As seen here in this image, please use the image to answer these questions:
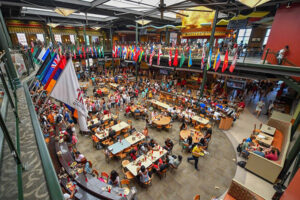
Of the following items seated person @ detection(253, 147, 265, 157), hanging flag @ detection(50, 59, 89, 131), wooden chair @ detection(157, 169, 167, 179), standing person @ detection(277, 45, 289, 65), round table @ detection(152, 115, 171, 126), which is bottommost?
wooden chair @ detection(157, 169, 167, 179)

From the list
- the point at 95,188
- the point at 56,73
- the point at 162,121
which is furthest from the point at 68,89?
the point at 162,121

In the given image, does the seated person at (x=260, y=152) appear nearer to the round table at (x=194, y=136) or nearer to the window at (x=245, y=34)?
the round table at (x=194, y=136)

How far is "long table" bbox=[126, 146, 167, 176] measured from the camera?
7.50m

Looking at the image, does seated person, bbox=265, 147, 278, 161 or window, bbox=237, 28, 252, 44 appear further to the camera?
window, bbox=237, 28, 252, 44

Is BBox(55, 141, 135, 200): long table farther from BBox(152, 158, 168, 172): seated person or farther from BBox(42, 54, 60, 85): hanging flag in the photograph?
BBox(42, 54, 60, 85): hanging flag

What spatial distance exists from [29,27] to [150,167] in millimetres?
27292

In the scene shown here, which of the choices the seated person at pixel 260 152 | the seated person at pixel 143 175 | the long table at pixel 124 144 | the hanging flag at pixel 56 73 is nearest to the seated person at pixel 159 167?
the seated person at pixel 143 175

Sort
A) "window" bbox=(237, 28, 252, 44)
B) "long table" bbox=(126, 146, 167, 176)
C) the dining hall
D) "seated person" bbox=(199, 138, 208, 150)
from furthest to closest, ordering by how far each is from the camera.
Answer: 1. "window" bbox=(237, 28, 252, 44)
2. "seated person" bbox=(199, 138, 208, 150)
3. "long table" bbox=(126, 146, 167, 176)
4. the dining hall

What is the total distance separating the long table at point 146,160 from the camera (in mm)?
7504

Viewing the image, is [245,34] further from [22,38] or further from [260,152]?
[22,38]

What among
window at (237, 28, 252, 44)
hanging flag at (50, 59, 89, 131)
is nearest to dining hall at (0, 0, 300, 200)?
hanging flag at (50, 59, 89, 131)

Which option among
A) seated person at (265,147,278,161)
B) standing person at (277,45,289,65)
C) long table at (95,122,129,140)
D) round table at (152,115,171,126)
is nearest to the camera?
seated person at (265,147,278,161)

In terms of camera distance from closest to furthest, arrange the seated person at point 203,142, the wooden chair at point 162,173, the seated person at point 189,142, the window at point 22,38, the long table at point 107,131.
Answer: the wooden chair at point 162,173
the seated person at point 203,142
the seated person at point 189,142
the long table at point 107,131
the window at point 22,38

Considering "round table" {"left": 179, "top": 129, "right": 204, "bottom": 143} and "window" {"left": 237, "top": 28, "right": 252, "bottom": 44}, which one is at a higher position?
"window" {"left": 237, "top": 28, "right": 252, "bottom": 44}
